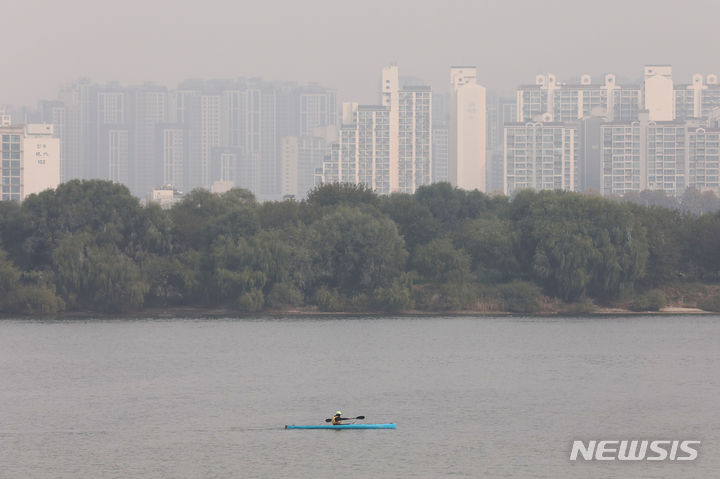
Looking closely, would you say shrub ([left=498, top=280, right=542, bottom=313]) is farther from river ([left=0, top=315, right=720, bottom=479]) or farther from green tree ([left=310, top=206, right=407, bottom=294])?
green tree ([left=310, top=206, right=407, bottom=294])

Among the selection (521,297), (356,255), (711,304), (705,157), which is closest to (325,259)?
(356,255)

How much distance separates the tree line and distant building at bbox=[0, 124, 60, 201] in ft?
297

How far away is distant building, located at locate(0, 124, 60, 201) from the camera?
502ft

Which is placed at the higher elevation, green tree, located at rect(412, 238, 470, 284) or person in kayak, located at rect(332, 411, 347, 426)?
green tree, located at rect(412, 238, 470, 284)

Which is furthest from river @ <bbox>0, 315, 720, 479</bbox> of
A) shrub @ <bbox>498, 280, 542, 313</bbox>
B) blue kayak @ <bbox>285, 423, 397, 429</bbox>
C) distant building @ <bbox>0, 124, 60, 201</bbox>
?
distant building @ <bbox>0, 124, 60, 201</bbox>

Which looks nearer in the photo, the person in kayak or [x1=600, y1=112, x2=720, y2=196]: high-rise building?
the person in kayak

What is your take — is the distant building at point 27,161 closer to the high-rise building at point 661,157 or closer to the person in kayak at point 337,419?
the high-rise building at point 661,157

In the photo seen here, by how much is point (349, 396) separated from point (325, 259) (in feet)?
84.0

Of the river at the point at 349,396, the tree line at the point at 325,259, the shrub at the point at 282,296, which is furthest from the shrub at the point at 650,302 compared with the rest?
the shrub at the point at 282,296

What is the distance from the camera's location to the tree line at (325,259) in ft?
192

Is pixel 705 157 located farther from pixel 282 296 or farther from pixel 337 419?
pixel 337 419

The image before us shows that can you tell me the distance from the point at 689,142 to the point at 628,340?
153m

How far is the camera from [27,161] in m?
159

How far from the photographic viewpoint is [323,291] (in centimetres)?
5984
